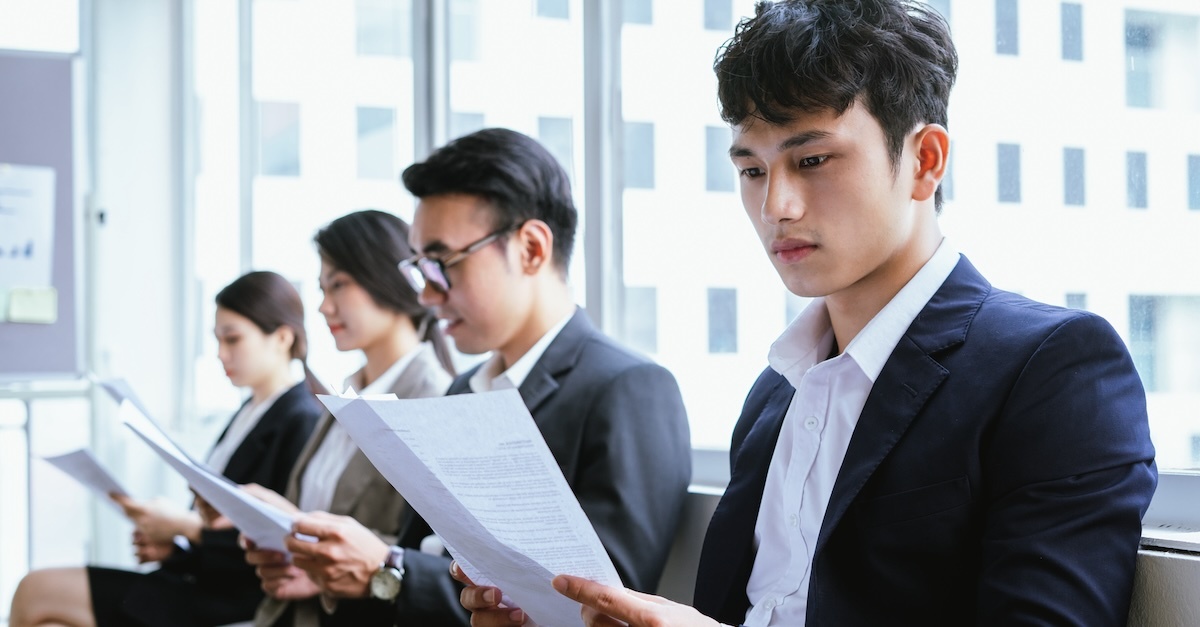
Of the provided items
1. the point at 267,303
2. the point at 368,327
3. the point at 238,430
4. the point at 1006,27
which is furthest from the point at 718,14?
the point at 238,430

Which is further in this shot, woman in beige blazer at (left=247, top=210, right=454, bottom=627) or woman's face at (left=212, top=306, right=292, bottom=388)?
woman's face at (left=212, top=306, right=292, bottom=388)

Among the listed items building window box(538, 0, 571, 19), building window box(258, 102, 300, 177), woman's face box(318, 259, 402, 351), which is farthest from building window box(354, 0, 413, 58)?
woman's face box(318, 259, 402, 351)

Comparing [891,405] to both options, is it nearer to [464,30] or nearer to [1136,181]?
[1136,181]

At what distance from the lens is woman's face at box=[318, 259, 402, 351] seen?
2.69 meters

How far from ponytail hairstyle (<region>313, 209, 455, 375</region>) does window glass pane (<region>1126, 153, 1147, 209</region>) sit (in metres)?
1.60

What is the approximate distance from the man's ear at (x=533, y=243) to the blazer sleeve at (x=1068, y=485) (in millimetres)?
1173

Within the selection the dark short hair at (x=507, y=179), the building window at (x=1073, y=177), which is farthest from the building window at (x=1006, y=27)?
the dark short hair at (x=507, y=179)

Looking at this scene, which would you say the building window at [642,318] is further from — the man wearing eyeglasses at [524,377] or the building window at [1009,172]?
the building window at [1009,172]

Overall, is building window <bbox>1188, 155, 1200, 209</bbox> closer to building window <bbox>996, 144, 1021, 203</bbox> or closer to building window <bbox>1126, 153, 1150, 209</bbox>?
building window <bbox>1126, 153, 1150, 209</bbox>

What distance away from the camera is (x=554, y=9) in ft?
9.39

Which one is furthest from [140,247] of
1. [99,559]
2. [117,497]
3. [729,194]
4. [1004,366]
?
[1004,366]

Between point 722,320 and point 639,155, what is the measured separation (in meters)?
0.44

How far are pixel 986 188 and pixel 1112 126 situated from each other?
0.76 ft

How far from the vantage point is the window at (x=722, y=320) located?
2303mm
